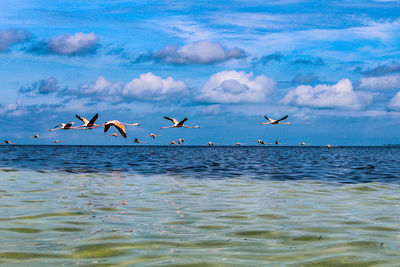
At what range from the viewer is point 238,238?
12.1 meters

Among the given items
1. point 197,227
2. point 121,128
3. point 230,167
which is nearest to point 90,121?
point 121,128

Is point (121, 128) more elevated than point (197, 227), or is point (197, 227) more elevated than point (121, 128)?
point (121, 128)

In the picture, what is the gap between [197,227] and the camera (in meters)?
13.6

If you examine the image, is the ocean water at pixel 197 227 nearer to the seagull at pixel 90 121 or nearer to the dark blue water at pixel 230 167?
the seagull at pixel 90 121

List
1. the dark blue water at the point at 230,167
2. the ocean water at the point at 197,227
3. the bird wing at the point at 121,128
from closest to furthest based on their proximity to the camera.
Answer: the ocean water at the point at 197,227 → the bird wing at the point at 121,128 → the dark blue water at the point at 230,167

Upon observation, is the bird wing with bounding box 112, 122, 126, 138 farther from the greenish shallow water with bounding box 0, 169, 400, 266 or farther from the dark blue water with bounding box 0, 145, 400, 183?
the dark blue water with bounding box 0, 145, 400, 183

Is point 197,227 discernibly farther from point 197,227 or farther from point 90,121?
point 90,121

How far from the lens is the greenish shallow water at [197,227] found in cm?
1016

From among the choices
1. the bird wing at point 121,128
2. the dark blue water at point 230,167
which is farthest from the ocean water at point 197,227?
the dark blue water at point 230,167

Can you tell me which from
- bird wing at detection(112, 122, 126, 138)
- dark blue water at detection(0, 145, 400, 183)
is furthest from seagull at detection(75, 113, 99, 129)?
dark blue water at detection(0, 145, 400, 183)

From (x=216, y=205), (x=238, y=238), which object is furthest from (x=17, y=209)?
(x=238, y=238)

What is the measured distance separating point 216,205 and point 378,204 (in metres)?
7.08

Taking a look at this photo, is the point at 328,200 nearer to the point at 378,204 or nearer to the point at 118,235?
the point at 378,204

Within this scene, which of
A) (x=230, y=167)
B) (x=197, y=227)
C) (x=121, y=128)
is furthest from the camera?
(x=230, y=167)
